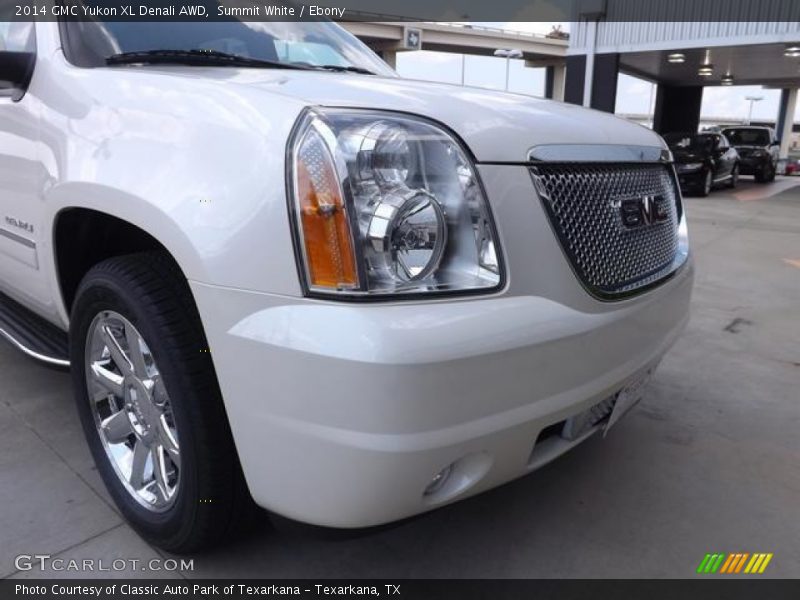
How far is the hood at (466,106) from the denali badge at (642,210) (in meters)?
0.19

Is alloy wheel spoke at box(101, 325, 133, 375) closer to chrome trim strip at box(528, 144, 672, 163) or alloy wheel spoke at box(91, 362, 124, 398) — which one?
alloy wheel spoke at box(91, 362, 124, 398)

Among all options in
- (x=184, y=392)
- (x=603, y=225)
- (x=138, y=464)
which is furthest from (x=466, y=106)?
(x=138, y=464)

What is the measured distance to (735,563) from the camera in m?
2.19

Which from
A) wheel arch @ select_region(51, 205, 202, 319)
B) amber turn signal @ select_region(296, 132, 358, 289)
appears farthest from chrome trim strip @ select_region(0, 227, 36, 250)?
amber turn signal @ select_region(296, 132, 358, 289)

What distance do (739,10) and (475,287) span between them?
15.7 meters

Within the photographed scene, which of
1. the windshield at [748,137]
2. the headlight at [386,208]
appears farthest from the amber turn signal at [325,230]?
the windshield at [748,137]

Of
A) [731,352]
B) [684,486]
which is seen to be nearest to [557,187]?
[684,486]

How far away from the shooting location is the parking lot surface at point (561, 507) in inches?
84.1

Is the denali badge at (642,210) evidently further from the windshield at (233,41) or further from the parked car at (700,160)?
the parked car at (700,160)

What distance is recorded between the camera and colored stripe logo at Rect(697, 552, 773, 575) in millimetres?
2160

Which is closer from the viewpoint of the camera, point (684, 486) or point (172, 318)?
point (172, 318)

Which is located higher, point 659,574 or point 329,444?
point 329,444

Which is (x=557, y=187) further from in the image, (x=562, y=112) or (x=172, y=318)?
(x=172, y=318)

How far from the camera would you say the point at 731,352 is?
418cm
